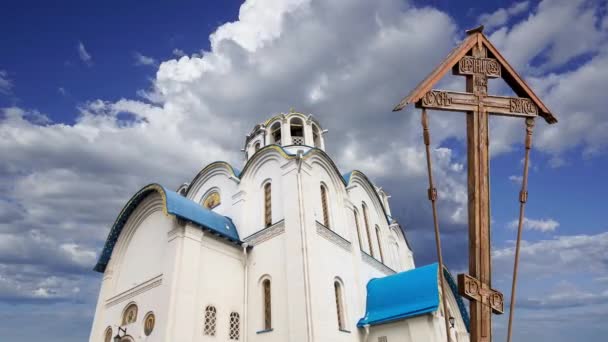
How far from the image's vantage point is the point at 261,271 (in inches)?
452

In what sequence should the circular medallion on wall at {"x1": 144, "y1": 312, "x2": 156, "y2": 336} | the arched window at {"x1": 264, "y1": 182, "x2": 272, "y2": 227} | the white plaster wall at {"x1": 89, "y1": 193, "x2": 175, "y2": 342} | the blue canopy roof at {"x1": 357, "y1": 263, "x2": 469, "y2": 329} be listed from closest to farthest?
the circular medallion on wall at {"x1": 144, "y1": 312, "x2": 156, "y2": 336} → the white plaster wall at {"x1": 89, "y1": 193, "x2": 175, "y2": 342} → the blue canopy roof at {"x1": 357, "y1": 263, "x2": 469, "y2": 329} → the arched window at {"x1": 264, "y1": 182, "x2": 272, "y2": 227}

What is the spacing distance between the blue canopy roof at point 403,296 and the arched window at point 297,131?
22.0ft

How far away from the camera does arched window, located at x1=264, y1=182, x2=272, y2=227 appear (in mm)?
12380

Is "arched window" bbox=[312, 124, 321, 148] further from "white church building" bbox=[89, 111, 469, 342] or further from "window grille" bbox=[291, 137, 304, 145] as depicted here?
"white church building" bbox=[89, 111, 469, 342]

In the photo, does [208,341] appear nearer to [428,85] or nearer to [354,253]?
[354,253]

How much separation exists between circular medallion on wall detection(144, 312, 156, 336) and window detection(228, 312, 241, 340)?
205 centimetres

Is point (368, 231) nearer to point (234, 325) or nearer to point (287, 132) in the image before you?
point (287, 132)

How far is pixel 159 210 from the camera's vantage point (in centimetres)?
1201

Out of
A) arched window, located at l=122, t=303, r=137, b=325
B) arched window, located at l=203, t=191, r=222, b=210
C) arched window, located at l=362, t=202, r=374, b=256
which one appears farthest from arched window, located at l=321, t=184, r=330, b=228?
arched window, located at l=122, t=303, r=137, b=325

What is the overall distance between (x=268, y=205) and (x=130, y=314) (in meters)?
5.22

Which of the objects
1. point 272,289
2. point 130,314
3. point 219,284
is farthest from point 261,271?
point 130,314

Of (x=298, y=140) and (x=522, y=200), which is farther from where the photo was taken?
(x=298, y=140)

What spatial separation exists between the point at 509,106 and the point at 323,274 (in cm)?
821

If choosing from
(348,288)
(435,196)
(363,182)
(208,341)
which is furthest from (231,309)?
(435,196)
